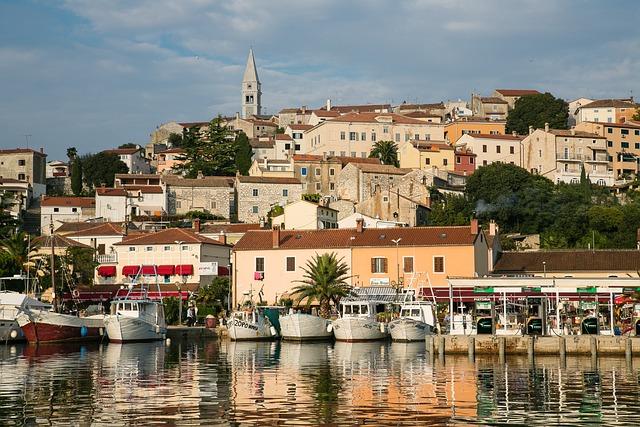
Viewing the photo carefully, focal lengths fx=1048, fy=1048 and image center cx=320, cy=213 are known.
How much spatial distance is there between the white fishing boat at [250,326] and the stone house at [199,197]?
52.8 meters

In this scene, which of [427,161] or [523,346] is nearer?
[523,346]

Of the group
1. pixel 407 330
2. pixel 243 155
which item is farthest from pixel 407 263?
pixel 243 155

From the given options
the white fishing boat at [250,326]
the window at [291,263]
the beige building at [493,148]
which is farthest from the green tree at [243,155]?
the white fishing boat at [250,326]

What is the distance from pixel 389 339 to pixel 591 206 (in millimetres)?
46428

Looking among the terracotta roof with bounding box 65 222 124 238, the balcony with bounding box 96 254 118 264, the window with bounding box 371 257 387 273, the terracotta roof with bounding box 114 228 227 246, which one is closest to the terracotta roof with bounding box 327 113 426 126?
the terracotta roof with bounding box 65 222 124 238

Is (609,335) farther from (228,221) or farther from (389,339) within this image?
(228,221)

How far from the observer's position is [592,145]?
448ft

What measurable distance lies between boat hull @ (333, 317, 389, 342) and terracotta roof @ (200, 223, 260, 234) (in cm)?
3799

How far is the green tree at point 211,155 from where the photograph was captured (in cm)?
14100

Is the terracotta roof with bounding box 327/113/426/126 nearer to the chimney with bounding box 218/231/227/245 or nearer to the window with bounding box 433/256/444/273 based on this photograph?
the chimney with bounding box 218/231/227/245

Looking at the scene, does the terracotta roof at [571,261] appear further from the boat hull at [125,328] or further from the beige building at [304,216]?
the boat hull at [125,328]

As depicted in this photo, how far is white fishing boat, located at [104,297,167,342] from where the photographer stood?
67.9m

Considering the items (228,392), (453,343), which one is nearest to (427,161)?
(453,343)

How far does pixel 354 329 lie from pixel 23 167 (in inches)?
3640
